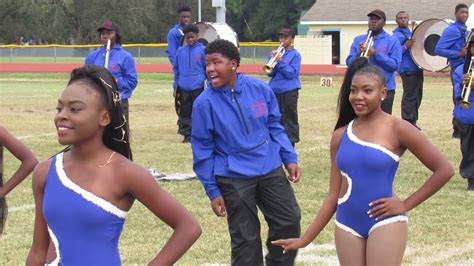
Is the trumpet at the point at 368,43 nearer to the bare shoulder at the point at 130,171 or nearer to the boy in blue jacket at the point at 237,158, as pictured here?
the boy in blue jacket at the point at 237,158

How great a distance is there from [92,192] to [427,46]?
1446 cm

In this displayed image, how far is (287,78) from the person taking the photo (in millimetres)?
13516

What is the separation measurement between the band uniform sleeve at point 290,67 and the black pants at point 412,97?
322 centimetres

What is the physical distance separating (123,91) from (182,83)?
2.76 meters

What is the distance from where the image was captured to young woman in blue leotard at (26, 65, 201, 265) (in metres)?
→ 3.41

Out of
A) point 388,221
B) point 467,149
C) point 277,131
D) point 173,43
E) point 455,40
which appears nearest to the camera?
point 388,221

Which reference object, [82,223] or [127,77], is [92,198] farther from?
[127,77]

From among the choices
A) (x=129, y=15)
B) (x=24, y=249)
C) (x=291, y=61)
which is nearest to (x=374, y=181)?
(x=24, y=249)

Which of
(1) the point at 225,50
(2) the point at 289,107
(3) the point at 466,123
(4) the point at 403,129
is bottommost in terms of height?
(2) the point at 289,107

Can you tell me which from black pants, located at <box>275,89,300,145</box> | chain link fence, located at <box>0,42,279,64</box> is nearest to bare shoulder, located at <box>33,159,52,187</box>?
black pants, located at <box>275,89,300,145</box>

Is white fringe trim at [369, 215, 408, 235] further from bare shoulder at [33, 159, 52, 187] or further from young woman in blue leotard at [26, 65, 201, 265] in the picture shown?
bare shoulder at [33, 159, 52, 187]

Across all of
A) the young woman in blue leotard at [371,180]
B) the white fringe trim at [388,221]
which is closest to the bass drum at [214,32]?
the young woman in blue leotard at [371,180]

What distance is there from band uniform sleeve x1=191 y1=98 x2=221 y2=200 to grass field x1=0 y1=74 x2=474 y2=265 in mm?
1166

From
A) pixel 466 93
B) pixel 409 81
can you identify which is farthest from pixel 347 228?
pixel 409 81
